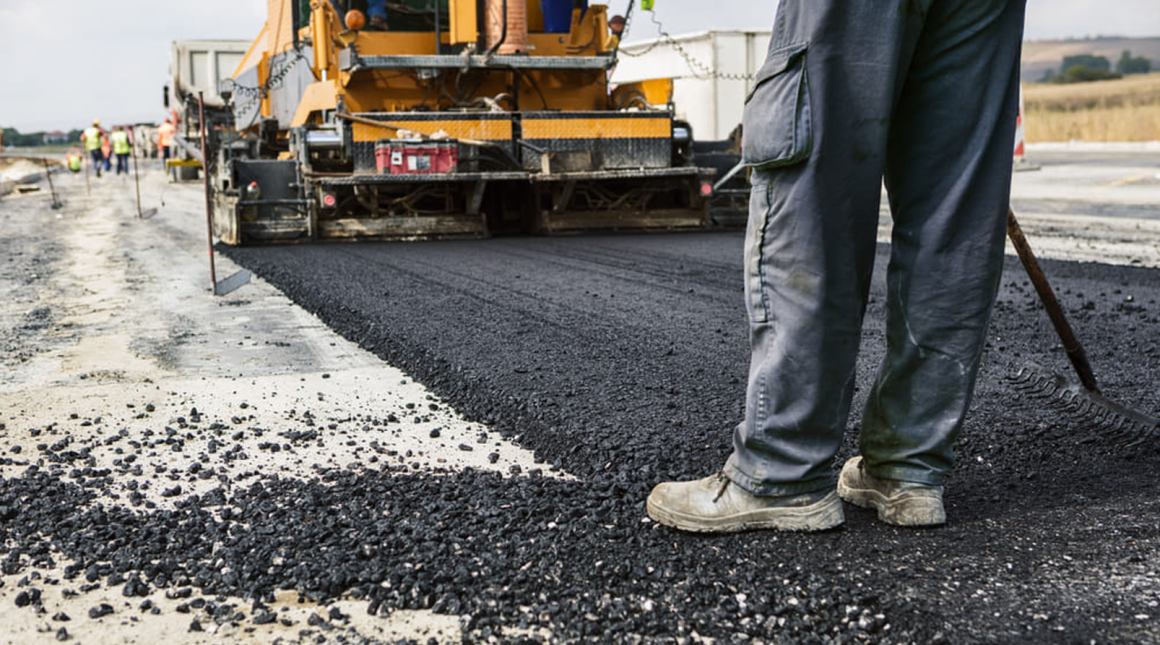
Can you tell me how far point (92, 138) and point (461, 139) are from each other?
24737 mm

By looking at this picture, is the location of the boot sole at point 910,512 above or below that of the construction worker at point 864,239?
below

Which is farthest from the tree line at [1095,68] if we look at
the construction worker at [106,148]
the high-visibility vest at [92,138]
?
the high-visibility vest at [92,138]

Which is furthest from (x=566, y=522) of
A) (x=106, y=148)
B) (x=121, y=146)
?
(x=106, y=148)

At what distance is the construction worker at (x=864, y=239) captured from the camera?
2.22 metres

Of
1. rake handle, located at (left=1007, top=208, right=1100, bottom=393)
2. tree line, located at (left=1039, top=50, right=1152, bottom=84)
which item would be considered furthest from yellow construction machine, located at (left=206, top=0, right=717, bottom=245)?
tree line, located at (left=1039, top=50, right=1152, bottom=84)

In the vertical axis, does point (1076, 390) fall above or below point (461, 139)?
below

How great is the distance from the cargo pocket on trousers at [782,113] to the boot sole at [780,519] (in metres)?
0.74

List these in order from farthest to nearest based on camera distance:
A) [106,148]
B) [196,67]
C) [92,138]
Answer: [106,148], [92,138], [196,67]

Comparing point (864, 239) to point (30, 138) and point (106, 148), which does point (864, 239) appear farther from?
point (30, 138)

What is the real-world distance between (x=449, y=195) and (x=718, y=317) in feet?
16.2

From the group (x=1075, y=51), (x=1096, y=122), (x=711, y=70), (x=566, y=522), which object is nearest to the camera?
(x=566, y=522)

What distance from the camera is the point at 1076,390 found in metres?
3.33

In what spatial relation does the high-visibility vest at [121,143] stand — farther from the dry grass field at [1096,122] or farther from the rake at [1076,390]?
the rake at [1076,390]

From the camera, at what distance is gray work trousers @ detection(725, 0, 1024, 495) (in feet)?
7.27
